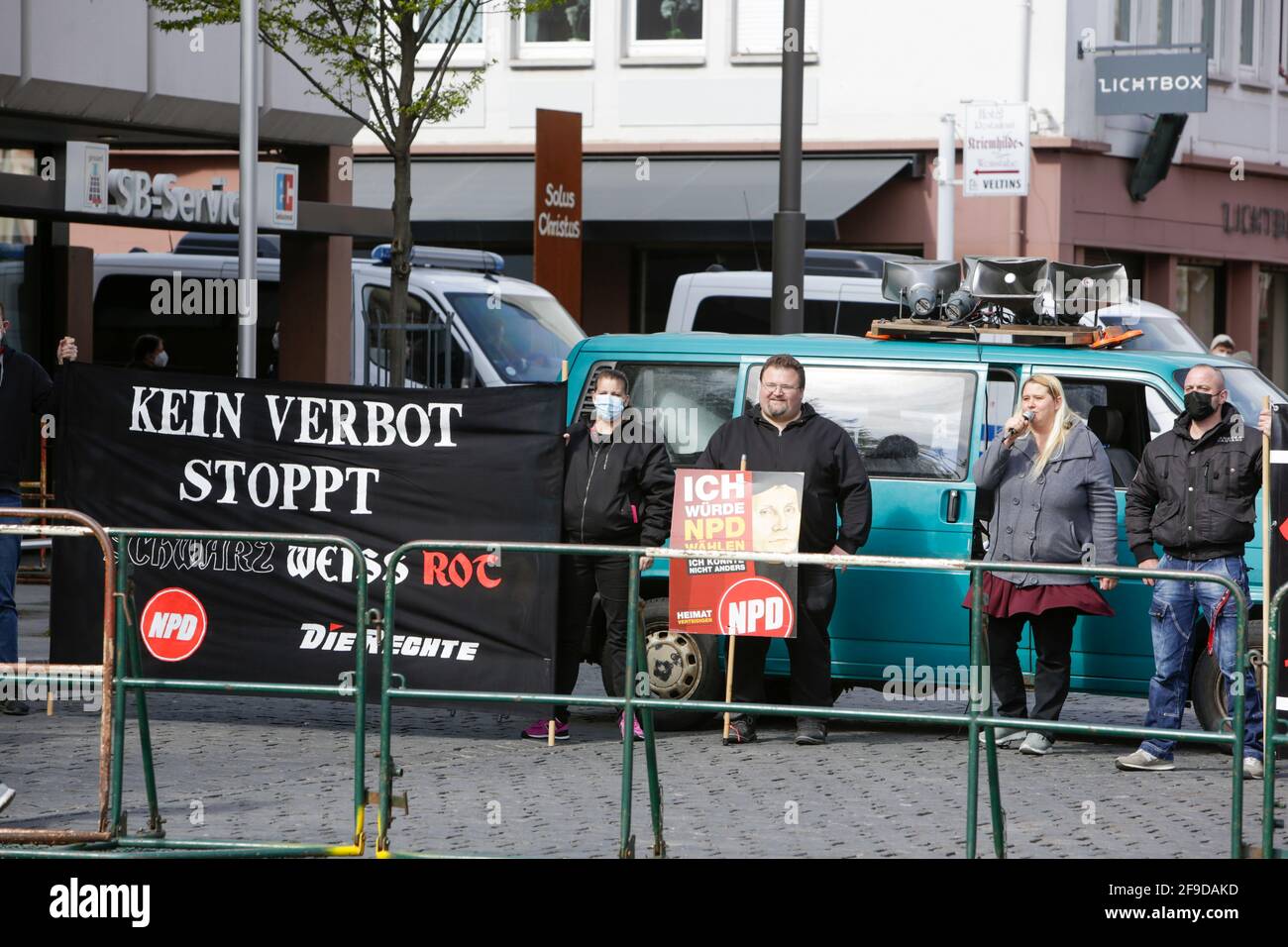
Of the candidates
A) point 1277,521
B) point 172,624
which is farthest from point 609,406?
point 1277,521

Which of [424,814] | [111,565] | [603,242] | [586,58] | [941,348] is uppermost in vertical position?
[586,58]

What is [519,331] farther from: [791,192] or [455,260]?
[791,192]

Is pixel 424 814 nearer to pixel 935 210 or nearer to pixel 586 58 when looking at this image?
pixel 935 210

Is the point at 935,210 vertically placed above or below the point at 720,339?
above

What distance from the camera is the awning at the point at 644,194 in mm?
28938

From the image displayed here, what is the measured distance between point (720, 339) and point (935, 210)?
17919 millimetres

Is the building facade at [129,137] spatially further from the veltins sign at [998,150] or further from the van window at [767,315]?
the veltins sign at [998,150]

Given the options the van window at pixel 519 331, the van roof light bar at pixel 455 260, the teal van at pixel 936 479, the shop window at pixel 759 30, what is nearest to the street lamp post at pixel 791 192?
the teal van at pixel 936 479

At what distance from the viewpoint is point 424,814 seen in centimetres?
882

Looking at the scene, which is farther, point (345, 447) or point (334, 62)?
point (334, 62)

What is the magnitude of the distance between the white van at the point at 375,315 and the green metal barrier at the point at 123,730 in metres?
10.1

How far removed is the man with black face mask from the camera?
10.0 m

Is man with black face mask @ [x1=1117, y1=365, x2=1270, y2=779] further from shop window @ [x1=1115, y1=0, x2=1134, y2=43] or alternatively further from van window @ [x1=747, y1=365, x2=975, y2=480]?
shop window @ [x1=1115, y1=0, x2=1134, y2=43]

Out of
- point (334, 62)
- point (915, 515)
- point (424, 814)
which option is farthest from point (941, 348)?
point (334, 62)
